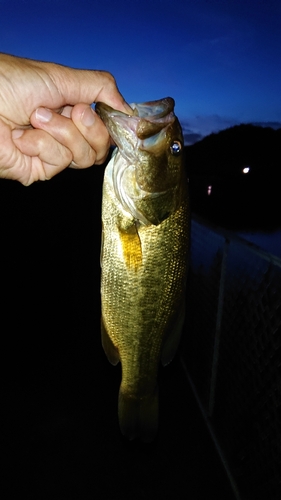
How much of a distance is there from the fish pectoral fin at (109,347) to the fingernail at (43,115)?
1.09 m

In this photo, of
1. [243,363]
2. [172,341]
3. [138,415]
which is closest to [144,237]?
[172,341]

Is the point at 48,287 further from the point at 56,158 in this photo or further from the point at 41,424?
the point at 56,158

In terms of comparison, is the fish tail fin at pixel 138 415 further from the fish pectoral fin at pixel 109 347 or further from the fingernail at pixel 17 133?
the fingernail at pixel 17 133

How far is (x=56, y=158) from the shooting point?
1.99 meters

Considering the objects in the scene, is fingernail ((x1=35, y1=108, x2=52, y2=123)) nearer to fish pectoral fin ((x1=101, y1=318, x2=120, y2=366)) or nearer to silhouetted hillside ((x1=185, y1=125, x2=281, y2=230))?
fish pectoral fin ((x1=101, y1=318, x2=120, y2=366))

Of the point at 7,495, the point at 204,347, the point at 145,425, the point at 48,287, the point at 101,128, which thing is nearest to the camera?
the point at 101,128

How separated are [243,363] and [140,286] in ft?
5.89

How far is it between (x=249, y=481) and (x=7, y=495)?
187 centimetres

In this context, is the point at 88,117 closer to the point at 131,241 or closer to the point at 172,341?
the point at 131,241

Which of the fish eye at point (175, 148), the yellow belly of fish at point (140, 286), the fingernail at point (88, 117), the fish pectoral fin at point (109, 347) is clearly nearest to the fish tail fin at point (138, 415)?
the yellow belly of fish at point (140, 286)

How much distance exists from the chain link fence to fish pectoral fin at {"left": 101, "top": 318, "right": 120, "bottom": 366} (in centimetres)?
110

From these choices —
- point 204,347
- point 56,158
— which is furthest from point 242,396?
point 56,158

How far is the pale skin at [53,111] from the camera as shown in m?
1.75

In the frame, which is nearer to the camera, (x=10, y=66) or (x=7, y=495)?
(x=10, y=66)
